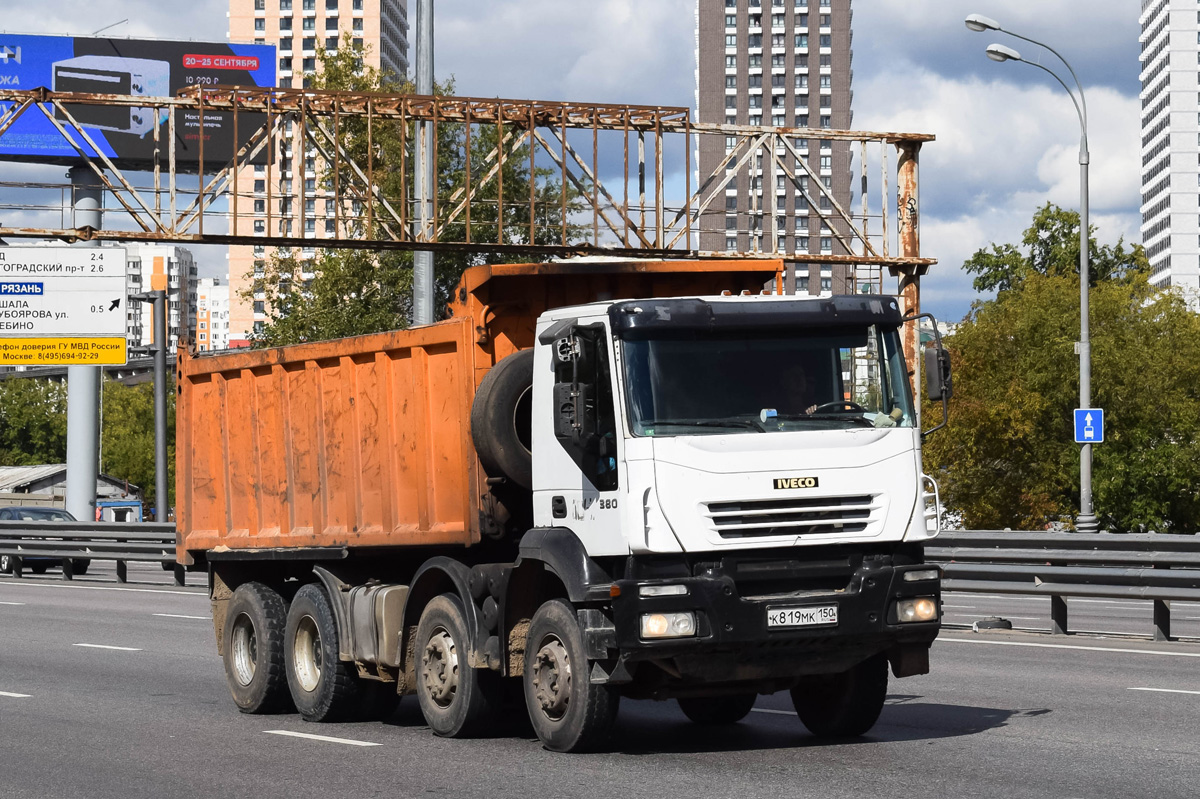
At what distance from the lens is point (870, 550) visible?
31.3 ft

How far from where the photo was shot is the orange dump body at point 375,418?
10.6 metres

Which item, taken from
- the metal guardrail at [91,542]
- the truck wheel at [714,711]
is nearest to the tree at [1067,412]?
the metal guardrail at [91,542]

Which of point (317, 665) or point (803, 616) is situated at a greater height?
point (803, 616)

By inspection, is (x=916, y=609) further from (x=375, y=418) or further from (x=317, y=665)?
(x=317, y=665)

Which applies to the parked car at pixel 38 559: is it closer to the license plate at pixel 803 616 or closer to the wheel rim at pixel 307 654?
the wheel rim at pixel 307 654

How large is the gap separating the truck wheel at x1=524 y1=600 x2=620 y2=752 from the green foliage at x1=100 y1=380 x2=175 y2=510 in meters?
111

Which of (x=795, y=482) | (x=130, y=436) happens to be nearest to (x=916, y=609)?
(x=795, y=482)

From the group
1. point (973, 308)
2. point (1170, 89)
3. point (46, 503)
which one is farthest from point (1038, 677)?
point (1170, 89)

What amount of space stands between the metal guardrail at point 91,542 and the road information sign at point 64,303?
655 cm

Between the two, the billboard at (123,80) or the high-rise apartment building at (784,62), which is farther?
the high-rise apartment building at (784,62)

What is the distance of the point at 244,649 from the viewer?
1312 cm

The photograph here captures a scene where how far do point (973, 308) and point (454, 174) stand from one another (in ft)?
70.2

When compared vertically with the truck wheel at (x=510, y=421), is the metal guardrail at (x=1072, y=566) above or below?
below

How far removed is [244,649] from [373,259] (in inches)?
1405
